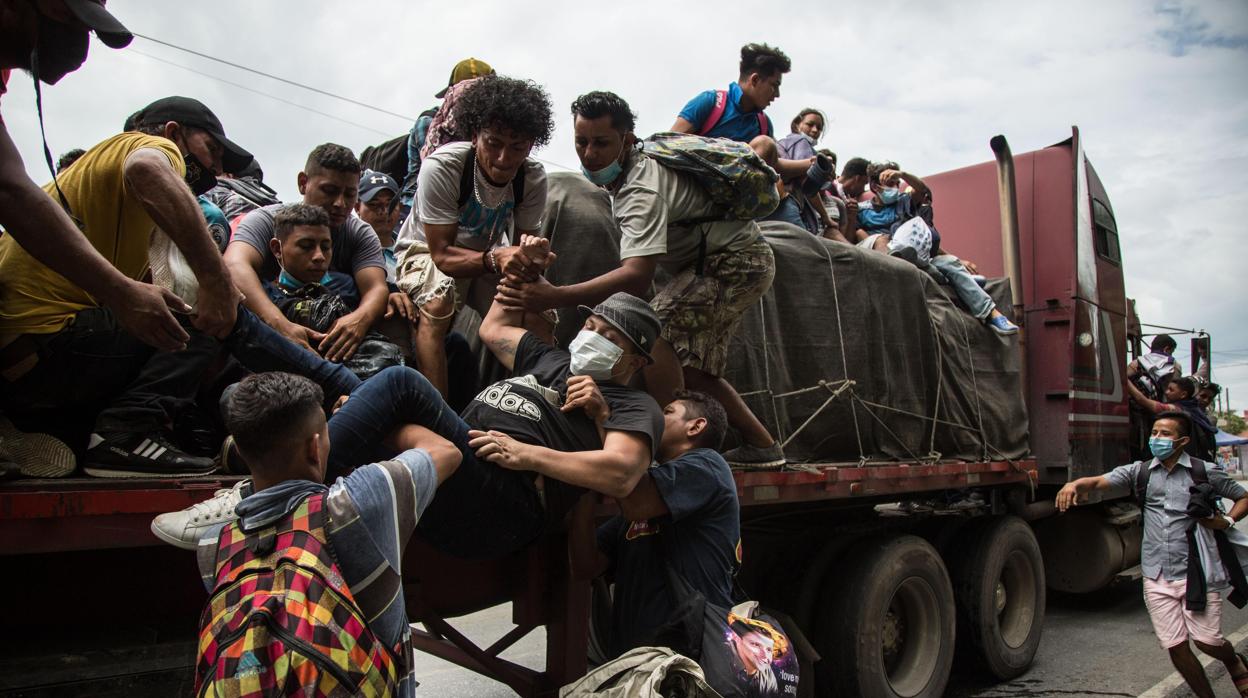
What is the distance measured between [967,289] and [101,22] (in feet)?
16.4

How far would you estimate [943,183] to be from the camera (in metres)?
7.32

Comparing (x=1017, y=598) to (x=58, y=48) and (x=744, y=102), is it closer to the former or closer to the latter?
(x=744, y=102)

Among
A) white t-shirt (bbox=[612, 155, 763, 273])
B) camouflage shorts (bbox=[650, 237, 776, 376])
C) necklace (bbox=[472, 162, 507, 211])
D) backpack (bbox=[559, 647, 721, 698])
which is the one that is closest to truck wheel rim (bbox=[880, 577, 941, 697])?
camouflage shorts (bbox=[650, 237, 776, 376])

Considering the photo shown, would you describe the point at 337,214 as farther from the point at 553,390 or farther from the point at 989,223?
the point at 989,223

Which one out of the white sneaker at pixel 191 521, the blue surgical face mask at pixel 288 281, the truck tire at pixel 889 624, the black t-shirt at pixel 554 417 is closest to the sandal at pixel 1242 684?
the truck tire at pixel 889 624

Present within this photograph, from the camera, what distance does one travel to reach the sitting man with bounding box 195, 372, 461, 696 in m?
1.51

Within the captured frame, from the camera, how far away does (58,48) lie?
6.06 ft

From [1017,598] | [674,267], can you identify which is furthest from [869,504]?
[674,267]

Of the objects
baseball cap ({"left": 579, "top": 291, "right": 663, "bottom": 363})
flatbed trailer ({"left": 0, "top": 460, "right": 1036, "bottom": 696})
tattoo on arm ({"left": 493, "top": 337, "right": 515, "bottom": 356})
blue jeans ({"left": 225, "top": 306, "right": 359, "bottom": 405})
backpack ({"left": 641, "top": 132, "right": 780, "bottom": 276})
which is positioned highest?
backpack ({"left": 641, "top": 132, "right": 780, "bottom": 276})

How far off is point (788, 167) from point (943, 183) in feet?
8.95

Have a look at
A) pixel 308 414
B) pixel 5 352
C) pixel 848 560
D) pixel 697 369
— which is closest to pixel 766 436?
pixel 697 369

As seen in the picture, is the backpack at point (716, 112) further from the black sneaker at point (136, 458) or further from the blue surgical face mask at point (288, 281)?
the black sneaker at point (136, 458)

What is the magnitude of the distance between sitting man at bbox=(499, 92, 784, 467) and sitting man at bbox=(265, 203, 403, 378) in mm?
469

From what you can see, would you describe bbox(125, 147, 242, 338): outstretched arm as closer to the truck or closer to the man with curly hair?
the truck
